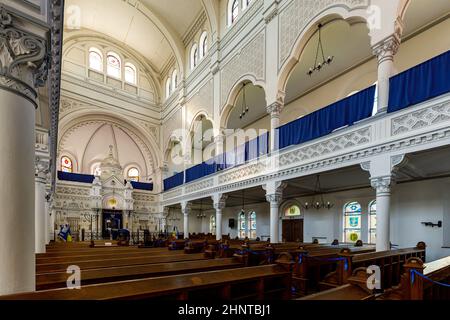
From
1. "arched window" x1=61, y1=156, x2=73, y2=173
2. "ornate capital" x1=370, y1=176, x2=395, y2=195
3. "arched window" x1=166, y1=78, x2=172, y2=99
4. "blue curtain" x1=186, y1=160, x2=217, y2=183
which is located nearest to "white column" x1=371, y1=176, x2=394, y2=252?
"ornate capital" x1=370, y1=176, x2=395, y2=195

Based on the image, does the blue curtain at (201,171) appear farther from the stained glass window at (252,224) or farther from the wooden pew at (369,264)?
the wooden pew at (369,264)

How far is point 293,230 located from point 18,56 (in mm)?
13936

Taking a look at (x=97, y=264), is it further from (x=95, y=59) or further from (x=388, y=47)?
(x=95, y=59)

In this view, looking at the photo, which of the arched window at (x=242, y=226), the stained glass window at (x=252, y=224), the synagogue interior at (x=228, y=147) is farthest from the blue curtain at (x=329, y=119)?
the arched window at (x=242, y=226)

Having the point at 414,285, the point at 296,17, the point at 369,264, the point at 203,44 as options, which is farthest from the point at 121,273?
the point at 203,44

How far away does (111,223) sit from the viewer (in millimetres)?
19938

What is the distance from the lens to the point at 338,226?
482 inches

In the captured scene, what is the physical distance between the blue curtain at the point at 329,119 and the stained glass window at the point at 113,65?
16.0 m

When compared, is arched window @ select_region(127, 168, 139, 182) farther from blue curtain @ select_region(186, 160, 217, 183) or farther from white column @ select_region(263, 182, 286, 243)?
white column @ select_region(263, 182, 286, 243)

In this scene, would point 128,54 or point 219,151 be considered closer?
point 219,151

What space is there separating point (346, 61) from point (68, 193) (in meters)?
18.4

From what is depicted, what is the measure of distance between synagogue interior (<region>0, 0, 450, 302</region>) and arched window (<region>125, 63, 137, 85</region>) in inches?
3.7
